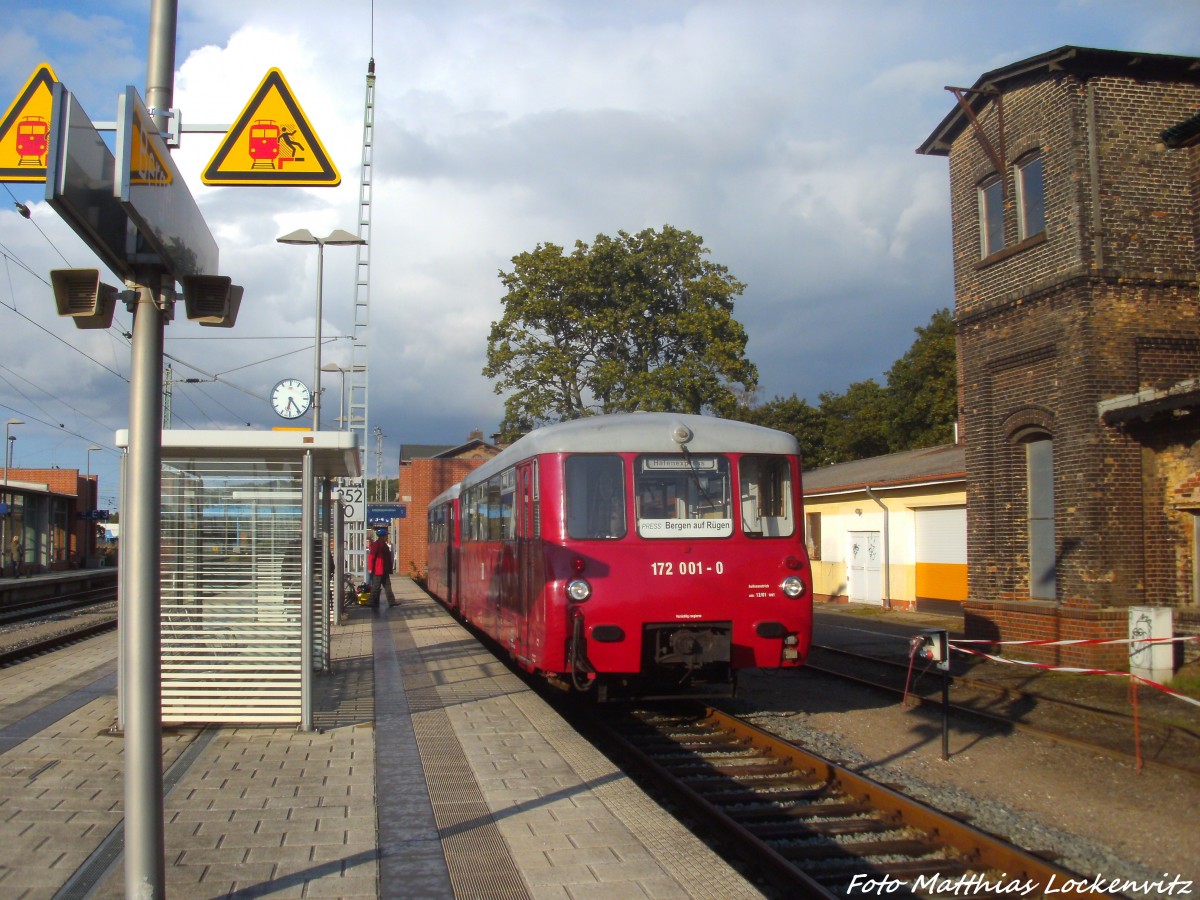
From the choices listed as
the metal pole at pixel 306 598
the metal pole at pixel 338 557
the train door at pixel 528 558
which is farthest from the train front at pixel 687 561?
the metal pole at pixel 338 557

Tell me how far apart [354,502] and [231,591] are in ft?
49.3

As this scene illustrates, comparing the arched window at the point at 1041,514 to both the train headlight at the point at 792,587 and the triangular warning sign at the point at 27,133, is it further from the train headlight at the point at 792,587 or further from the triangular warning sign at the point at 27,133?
the triangular warning sign at the point at 27,133

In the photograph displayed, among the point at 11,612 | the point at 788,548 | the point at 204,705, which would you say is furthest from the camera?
the point at 11,612

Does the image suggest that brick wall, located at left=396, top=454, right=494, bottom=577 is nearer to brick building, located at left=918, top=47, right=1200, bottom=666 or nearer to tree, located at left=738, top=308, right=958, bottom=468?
tree, located at left=738, top=308, right=958, bottom=468

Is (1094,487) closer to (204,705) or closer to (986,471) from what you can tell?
(986,471)

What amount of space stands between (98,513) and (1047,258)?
57834mm

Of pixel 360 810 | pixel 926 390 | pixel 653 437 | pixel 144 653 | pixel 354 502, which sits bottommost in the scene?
pixel 360 810

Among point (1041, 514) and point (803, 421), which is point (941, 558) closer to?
point (1041, 514)

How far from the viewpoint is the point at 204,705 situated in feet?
28.1

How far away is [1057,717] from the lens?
10688mm

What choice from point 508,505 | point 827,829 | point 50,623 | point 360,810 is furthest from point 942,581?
point 50,623

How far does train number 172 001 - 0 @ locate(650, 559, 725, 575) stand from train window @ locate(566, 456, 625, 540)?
0.44 metres

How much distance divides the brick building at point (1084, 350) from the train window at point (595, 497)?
773 centimetres

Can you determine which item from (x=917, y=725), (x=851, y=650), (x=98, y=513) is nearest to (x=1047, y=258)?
(x=851, y=650)
